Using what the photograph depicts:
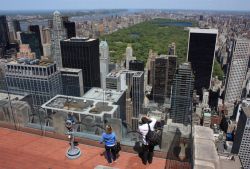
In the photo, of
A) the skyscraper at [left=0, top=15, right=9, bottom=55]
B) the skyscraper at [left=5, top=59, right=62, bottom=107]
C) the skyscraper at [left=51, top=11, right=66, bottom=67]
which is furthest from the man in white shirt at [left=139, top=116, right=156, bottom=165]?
the skyscraper at [left=0, top=15, right=9, bottom=55]

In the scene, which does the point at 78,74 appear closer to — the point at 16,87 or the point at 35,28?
the point at 16,87

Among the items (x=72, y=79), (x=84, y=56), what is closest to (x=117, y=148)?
(x=72, y=79)

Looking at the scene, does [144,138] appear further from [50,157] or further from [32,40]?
[32,40]

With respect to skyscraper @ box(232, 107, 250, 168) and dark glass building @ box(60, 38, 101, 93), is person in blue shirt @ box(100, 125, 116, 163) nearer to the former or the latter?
skyscraper @ box(232, 107, 250, 168)

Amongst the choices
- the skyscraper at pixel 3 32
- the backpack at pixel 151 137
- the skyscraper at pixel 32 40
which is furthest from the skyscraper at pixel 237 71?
the skyscraper at pixel 3 32

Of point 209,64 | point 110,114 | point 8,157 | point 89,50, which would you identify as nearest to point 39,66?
point 89,50

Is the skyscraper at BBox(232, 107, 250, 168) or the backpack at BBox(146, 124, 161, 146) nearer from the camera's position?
the backpack at BBox(146, 124, 161, 146)

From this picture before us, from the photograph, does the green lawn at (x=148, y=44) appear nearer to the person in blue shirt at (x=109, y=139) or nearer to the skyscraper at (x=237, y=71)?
the skyscraper at (x=237, y=71)
